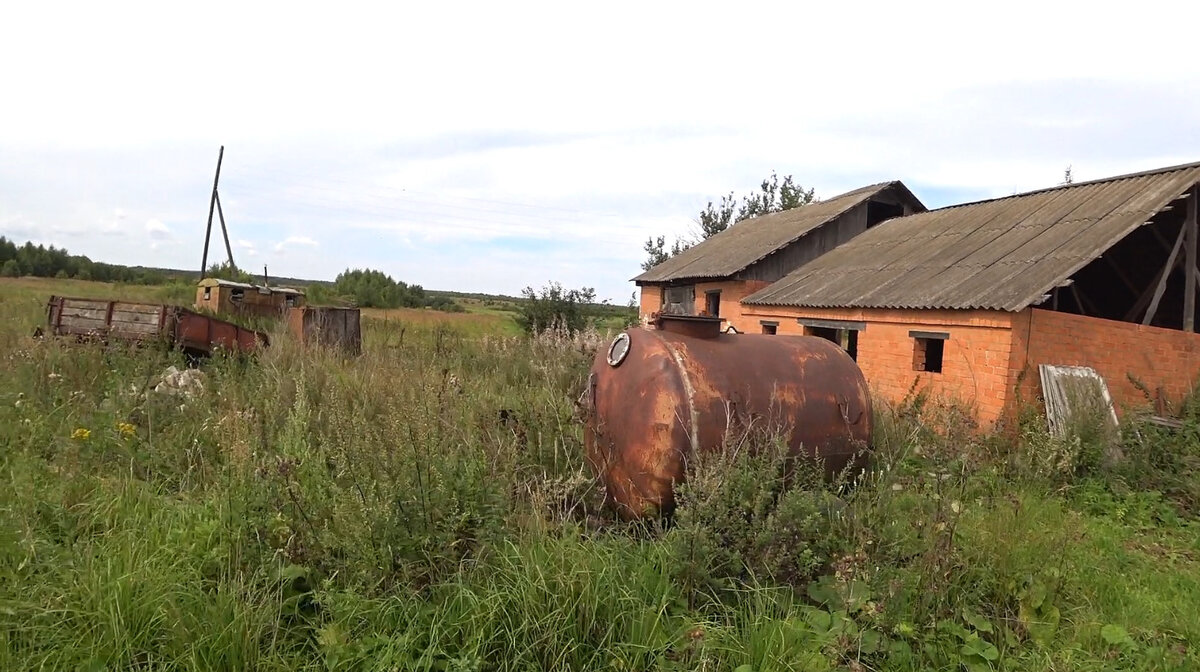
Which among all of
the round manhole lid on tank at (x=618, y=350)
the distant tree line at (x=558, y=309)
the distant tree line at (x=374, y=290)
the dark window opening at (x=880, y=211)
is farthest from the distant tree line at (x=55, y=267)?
the round manhole lid on tank at (x=618, y=350)

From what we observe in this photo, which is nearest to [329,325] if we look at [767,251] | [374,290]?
[767,251]

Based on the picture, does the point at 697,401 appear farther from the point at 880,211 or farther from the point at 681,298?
the point at 681,298

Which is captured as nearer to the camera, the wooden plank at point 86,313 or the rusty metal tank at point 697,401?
the rusty metal tank at point 697,401

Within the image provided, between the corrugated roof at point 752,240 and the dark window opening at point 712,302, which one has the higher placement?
the corrugated roof at point 752,240

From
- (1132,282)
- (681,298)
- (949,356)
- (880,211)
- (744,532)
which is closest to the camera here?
(744,532)

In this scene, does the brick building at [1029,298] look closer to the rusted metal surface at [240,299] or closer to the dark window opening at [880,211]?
the dark window opening at [880,211]

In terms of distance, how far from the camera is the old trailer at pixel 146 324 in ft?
30.1

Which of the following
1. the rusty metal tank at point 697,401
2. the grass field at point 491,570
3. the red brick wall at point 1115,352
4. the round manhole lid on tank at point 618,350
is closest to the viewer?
the grass field at point 491,570

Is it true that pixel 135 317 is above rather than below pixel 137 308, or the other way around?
below

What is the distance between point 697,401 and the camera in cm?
411

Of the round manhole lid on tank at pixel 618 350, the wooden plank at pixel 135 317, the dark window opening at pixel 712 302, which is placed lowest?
the wooden plank at pixel 135 317

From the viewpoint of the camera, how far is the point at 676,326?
15.5 feet

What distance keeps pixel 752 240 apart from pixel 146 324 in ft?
52.6

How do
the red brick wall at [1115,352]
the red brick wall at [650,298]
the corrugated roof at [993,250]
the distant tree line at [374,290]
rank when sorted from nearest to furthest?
the red brick wall at [1115,352] → the corrugated roof at [993,250] → the red brick wall at [650,298] → the distant tree line at [374,290]
